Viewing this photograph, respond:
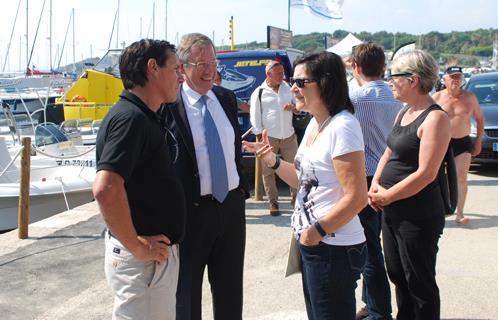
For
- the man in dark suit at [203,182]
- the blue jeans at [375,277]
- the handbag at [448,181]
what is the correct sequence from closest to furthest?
the man in dark suit at [203,182] → the handbag at [448,181] → the blue jeans at [375,277]

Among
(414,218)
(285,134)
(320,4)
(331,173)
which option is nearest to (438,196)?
(414,218)

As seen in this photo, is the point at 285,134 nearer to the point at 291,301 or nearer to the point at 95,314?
the point at 291,301

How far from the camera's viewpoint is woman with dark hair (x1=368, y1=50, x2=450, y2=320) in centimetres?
296

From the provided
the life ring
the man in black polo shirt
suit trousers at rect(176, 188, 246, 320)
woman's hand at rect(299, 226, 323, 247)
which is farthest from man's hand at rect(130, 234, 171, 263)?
the life ring

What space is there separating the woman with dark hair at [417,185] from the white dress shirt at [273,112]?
4.12 m

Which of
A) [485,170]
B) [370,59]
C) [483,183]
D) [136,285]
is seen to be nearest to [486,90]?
[485,170]

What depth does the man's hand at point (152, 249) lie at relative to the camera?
2.31m

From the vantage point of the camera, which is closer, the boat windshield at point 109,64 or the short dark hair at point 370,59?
the short dark hair at point 370,59

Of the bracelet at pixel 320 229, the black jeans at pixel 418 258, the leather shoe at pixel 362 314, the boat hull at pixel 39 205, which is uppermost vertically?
the bracelet at pixel 320 229

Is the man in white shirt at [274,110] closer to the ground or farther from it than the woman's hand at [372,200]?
farther from it

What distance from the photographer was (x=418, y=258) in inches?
119

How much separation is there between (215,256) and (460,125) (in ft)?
14.2

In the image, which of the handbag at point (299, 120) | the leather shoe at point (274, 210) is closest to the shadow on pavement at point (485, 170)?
the handbag at point (299, 120)

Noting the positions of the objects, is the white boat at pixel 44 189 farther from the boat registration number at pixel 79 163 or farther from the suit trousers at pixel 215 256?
Answer: the suit trousers at pixel 215 256
